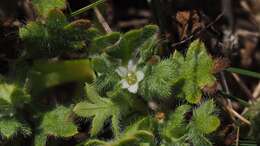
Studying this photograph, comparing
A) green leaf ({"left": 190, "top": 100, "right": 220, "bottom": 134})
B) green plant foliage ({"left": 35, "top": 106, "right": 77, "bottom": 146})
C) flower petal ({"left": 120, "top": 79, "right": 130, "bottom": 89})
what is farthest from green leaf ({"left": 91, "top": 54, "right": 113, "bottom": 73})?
green leaf ({"left": 190, "top": 100, "right": 220, "bottom": 134})

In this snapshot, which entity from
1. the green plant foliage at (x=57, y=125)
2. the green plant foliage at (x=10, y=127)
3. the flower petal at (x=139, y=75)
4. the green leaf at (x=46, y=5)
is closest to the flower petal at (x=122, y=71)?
the flower petal at (x=139, y=75)

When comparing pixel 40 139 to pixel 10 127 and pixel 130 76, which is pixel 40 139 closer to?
pixel 10 127

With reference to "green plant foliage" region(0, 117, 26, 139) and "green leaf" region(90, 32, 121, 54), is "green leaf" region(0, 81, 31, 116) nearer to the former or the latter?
"green plant foliage" region(0, 117, 26, 139)

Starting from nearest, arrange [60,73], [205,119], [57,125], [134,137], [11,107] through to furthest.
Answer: [134,137] → [205,119] → [11,107] → [57,125] → [60,73]

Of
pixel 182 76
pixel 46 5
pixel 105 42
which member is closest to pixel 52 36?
pixel 46 5

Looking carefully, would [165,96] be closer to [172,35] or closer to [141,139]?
[141,139]

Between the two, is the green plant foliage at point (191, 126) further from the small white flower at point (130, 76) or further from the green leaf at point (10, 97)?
the green leaf at point (10, 97)
